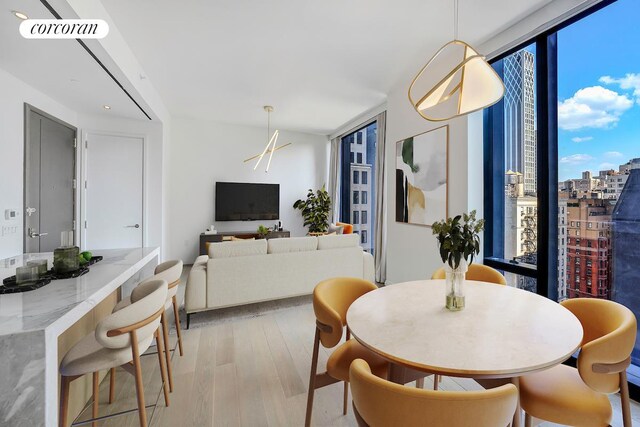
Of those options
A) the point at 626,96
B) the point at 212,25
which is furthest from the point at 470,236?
the point at 212,25

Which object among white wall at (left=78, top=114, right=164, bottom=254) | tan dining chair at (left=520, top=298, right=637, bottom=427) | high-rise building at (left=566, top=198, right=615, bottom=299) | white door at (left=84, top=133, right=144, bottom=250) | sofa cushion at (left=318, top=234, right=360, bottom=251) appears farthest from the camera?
white wall at (left=78, top=114, right=164, bottom=254)

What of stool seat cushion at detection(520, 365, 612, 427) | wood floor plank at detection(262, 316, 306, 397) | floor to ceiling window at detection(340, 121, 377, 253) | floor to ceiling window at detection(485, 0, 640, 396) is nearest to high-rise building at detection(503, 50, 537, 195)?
floor to ceiling window at detection(485, 0, 640, 396)

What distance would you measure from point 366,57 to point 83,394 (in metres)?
3.78

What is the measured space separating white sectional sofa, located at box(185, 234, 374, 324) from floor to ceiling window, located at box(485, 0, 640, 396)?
5.80 ft

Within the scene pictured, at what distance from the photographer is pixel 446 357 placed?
946 millimetres

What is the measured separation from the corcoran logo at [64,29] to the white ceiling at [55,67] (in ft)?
2.56

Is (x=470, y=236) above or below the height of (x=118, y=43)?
below

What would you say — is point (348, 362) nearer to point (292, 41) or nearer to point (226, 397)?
point (226, 397)

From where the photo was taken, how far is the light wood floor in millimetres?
1657

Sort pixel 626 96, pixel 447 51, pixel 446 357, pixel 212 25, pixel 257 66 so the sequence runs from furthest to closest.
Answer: pixel 257 66 < pixel 447 51 < pixel 212 25 < pixel 626 96 < pixel 446 357

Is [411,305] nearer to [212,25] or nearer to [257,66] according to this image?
[212,25]

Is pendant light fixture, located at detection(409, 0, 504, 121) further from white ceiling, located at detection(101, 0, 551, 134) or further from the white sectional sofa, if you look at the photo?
the white sectional sofa

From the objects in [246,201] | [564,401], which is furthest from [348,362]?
[246,201]

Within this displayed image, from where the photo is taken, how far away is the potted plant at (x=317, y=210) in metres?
6.22
